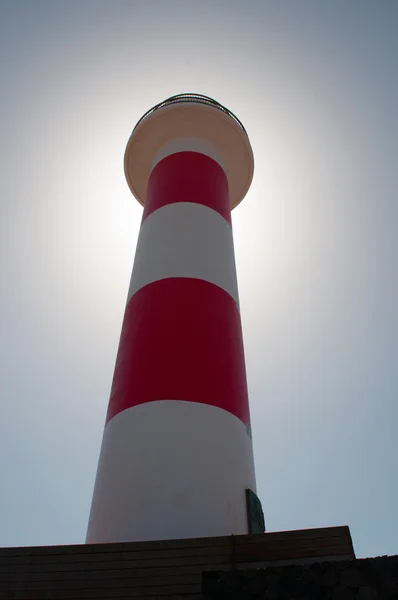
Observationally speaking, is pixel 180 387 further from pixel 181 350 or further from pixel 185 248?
pixel 185 248

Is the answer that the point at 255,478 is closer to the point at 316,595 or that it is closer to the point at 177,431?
the point at 177,431

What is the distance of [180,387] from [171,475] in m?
0.85

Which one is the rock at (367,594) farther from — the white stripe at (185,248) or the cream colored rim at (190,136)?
the cream colored rim at (190,136)

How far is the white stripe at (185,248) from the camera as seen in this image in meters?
5.94

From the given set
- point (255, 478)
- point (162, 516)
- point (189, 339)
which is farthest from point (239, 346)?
point (162, 516)

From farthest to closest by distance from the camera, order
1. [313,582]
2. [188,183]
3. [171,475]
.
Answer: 1. [188,183]
2. [171,475]
3. [313,582]

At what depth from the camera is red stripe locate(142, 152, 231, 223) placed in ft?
22.6

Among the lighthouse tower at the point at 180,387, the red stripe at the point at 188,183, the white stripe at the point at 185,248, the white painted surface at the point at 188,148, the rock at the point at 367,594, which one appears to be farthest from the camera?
the white painted surface at the point at 188,148

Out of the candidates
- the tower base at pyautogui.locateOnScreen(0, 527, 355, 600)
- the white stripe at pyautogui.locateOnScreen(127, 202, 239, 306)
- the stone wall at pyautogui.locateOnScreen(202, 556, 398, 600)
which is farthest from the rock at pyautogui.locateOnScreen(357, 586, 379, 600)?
the white stripe at pyautogui.locateOnScreen(127, 202, 239, 306)

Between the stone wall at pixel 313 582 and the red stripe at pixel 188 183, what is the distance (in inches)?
195

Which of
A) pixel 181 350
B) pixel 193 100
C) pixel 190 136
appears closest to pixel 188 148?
pixel 190 136

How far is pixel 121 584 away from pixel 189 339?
2.52 m

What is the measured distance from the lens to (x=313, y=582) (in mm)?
2709

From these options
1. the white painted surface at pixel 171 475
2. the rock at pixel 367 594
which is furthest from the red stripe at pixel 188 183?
the rock at pixel 367 594
